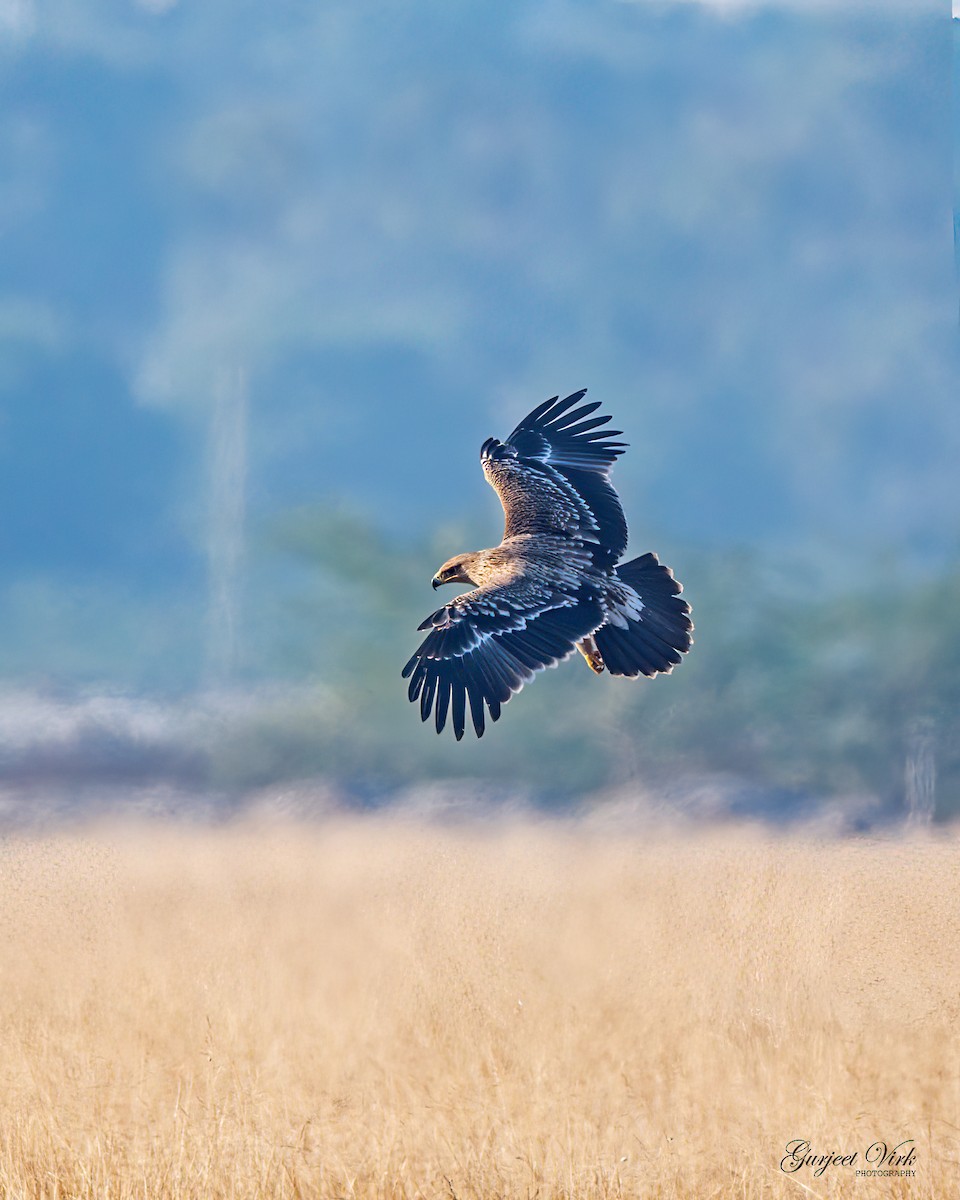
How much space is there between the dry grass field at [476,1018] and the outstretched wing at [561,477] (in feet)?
4.78

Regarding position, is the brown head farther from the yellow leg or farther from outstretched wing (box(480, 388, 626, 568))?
the yellow leg

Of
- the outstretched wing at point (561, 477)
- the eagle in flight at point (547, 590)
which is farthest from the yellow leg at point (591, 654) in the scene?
the outstretched wing at point (561, 477)

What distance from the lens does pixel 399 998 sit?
16.9 ft

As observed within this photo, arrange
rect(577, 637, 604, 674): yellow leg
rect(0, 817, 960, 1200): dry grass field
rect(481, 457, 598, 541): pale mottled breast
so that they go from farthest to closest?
rect(481, 457, 598, 541): pale mottled breast → rect(577, 637, 604, 674): yellow leg → rect(0, 817, 960, 1200): dry grass field

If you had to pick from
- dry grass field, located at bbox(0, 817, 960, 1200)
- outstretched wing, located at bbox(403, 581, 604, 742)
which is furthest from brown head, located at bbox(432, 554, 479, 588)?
dry grass field, located at bbox(0, 817, 960, 1200)

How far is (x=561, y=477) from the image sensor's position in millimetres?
5695

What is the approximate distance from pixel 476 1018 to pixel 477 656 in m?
1.61

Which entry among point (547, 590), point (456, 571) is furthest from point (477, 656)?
point (456, 571)

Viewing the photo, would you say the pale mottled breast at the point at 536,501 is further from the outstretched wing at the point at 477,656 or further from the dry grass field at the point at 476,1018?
the dry grass field at the point at 476,1018

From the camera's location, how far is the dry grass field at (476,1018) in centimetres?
446

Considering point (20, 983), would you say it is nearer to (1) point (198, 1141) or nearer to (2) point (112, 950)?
(2) point (112, 950)

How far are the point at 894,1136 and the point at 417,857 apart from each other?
2.23 m

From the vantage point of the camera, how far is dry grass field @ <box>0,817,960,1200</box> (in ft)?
14.6

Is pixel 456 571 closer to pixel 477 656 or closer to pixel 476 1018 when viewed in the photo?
pixel 477 656
